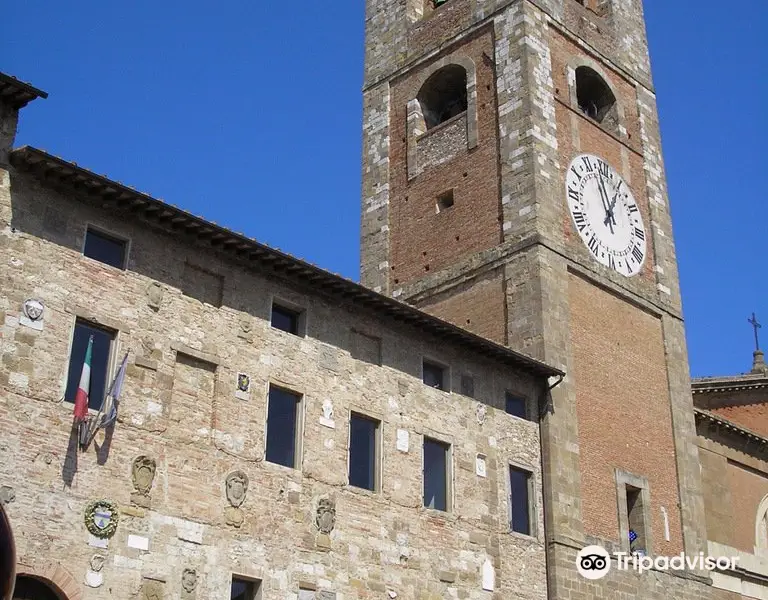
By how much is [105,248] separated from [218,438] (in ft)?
9.84

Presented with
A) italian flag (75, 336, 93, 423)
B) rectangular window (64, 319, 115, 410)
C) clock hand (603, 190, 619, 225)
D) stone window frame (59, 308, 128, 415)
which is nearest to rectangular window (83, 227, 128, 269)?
stone window frame (59, 308, 128, 415)

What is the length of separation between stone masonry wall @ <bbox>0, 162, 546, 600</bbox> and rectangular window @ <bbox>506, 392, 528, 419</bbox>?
0.70 m

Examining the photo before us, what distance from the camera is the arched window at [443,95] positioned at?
25.4 meters

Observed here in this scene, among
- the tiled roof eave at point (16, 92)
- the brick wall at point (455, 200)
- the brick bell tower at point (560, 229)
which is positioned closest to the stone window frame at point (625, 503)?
the brick bell tower at point (560, 229)

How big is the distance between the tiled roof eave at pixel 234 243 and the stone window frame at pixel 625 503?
113 inches

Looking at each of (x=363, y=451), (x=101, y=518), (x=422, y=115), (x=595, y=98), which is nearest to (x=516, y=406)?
(x=363, y=451)

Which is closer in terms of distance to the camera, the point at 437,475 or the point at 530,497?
the point at 437,475

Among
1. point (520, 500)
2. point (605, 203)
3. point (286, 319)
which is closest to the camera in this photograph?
point (286, 319)

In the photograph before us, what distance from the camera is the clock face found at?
2266 cm

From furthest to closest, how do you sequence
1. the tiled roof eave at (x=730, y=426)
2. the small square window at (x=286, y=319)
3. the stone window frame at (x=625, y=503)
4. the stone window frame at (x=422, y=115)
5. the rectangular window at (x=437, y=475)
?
the stone window frame at (x=422, y=115)
the tiled roof eave at (x=730, y=426)
the stone window frame at (x=625, y=503)
the rectangular window at (x=437, y=475)
the small square window at (x=286, y=319)

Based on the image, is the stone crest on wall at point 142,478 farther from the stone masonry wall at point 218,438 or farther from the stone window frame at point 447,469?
the stone window frame at point 447,469

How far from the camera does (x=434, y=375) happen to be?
58.9ft

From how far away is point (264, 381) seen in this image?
15070mm

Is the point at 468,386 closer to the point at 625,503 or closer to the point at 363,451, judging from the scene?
the point at 363,451
